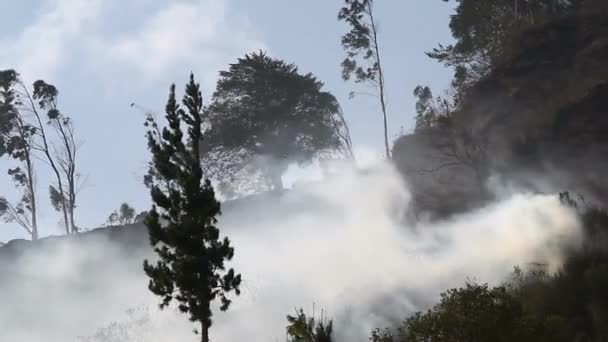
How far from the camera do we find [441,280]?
34.2 meters

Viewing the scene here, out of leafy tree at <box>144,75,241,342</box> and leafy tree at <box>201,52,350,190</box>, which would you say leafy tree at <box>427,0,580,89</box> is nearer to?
leafy tree at <box>201,52,350,190</box>

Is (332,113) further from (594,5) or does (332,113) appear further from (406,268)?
(406,268)

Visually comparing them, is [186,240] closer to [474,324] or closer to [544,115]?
[474,324]

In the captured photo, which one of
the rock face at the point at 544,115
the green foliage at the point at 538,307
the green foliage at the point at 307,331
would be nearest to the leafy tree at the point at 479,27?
the rock face at the point at 544,115

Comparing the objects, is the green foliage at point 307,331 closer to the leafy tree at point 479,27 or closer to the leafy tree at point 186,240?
the leafy tree at point 186,240

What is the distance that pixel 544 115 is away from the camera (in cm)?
3884

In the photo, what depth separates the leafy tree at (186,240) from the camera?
25.6 m

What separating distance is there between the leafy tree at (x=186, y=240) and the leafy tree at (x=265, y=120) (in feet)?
100

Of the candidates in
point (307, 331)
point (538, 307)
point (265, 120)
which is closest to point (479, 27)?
point (265, 120)

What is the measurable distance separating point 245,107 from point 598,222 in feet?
114

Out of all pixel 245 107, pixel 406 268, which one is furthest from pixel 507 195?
pixel 245 107

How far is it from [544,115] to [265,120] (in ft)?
86.9

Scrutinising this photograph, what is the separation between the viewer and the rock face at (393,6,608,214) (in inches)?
1432

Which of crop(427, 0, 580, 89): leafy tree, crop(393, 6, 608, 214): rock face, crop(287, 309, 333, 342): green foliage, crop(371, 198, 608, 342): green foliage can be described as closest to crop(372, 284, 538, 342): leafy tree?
crop(371, 198, 608, 342): green foliage
